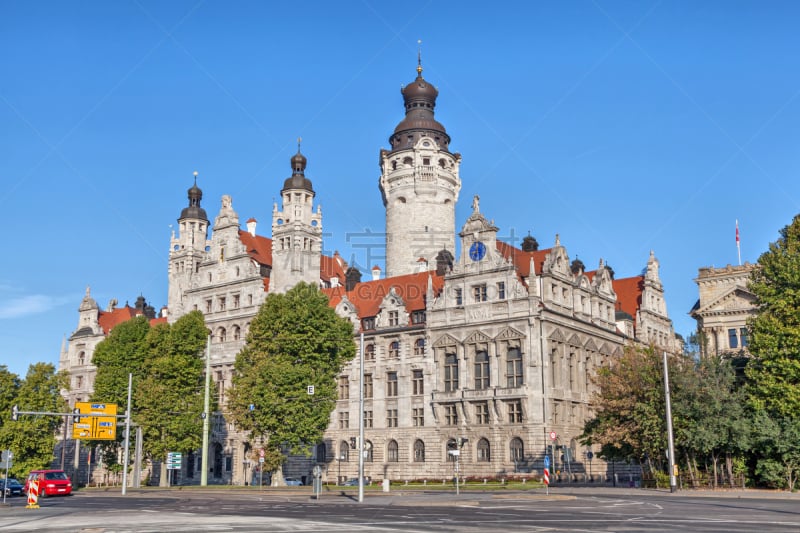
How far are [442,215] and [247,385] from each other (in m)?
42.0

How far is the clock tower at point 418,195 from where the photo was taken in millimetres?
101562

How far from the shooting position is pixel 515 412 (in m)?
73.2

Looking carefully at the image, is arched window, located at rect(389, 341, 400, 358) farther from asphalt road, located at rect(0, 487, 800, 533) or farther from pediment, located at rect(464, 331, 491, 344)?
asphalt road, located at rect(0, 487, 800, 533)

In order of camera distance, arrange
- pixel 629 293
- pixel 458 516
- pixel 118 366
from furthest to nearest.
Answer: pixel 629 293 → pixel 118 366 → pixel 458 516

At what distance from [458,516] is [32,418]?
2393 inches

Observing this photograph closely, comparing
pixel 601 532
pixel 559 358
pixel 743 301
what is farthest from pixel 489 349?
pixel 601 532

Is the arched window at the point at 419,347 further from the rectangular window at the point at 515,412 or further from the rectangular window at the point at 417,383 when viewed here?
the rectangular window at the point at 515,412

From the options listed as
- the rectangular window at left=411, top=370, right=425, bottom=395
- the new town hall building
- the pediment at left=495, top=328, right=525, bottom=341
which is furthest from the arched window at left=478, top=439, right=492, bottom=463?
the pediment at left=495, top=328, right=525, bottom=341

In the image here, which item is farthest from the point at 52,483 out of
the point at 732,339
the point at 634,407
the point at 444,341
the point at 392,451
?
the point at 732,339

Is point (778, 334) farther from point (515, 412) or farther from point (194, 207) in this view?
point (194, 207)

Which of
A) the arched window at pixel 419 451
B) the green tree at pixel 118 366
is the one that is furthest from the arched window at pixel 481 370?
the green tree at pixel 118 366

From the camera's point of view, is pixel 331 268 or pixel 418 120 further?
pixel 331 268

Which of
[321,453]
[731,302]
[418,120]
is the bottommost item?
[321,453]

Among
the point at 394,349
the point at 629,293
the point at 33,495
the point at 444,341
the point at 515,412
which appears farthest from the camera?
the point at 629,293
